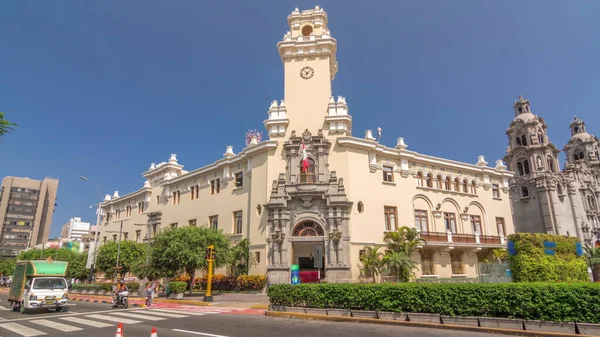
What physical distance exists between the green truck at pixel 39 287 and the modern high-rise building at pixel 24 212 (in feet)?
359

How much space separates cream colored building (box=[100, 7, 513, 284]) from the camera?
2928 centimetres

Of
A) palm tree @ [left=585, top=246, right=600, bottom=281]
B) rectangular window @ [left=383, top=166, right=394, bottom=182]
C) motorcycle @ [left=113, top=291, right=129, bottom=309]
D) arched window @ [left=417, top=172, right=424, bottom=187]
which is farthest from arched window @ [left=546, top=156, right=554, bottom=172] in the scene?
motorcycle @ [left=113, top=291, right=129, bottom=309]

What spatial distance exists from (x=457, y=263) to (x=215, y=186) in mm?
25941

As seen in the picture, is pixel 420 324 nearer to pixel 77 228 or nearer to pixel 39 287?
pixel 39 287

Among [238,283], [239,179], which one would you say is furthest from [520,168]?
[238,283]

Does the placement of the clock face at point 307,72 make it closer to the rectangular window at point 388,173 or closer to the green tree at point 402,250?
the rectangular window at point 388,173

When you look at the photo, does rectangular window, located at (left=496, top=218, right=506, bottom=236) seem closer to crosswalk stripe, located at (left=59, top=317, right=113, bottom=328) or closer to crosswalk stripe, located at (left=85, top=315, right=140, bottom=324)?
crosswalk stripe, located at (left=85, top=315, right=140, bottom=324)

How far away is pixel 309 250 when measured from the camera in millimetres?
30688

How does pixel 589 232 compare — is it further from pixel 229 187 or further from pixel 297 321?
pixel 297 321

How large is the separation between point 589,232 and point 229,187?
54143 millimetres

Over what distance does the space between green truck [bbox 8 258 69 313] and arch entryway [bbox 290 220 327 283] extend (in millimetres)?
15964

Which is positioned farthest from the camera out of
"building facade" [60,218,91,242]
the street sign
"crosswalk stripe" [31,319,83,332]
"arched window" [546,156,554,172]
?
"building facade" [60,218,91,242]

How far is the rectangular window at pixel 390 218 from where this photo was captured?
104 feet

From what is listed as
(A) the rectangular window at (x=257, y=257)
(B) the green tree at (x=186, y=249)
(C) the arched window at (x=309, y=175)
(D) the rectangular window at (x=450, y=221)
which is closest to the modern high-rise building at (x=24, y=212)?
(B) the green tree at (x=186, y=249)
